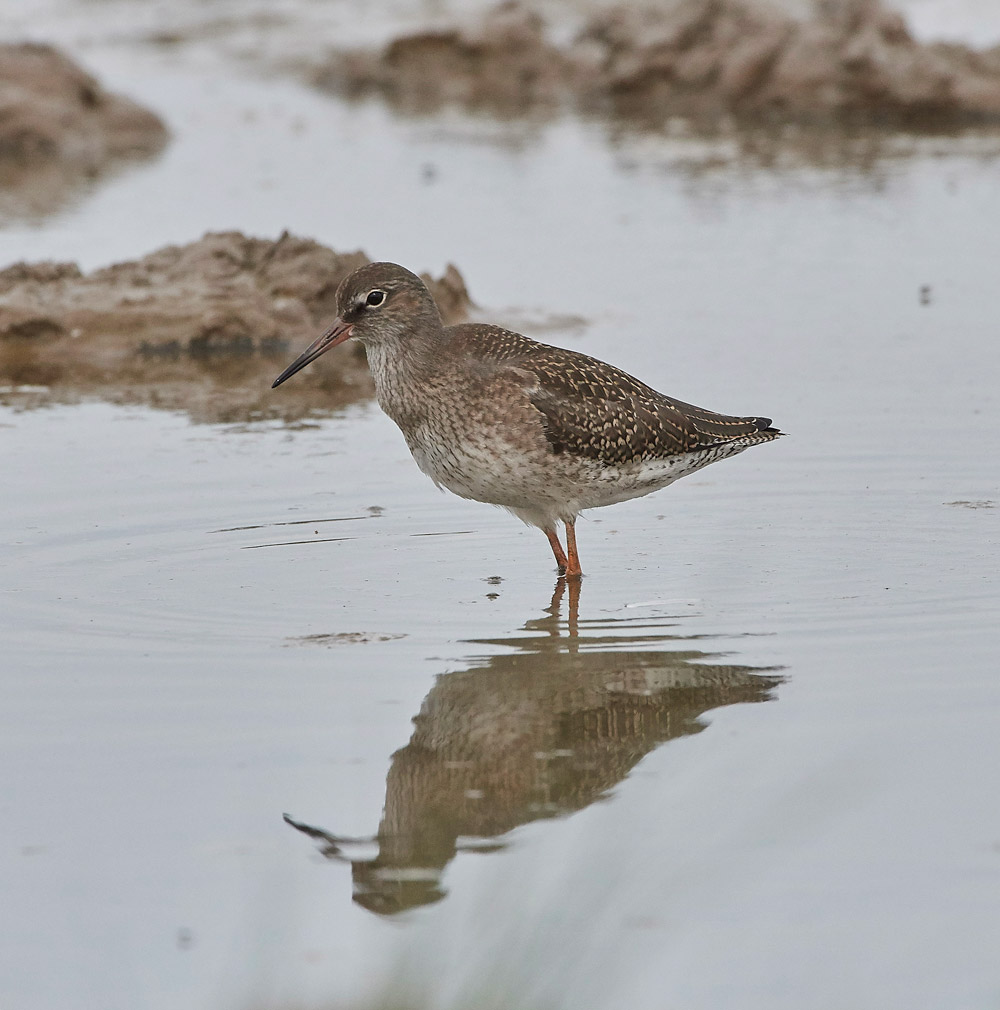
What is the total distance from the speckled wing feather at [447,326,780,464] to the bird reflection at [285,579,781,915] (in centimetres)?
106

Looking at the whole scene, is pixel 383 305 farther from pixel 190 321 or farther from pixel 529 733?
pixel 190 321

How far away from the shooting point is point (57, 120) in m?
18.2

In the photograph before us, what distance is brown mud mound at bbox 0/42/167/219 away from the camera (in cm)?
1791

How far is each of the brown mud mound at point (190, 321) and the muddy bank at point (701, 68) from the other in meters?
9.07

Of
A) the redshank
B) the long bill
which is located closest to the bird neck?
the redshank

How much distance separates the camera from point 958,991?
12.6 ft

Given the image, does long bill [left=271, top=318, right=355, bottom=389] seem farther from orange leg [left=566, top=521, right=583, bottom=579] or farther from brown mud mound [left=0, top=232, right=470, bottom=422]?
Answer: brown mud mound [left=0, top=232, right=470, bottom=422]

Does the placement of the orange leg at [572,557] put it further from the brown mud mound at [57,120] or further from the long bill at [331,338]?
the brown mud mound at [57,120]

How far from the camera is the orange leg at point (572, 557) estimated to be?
7.39 m

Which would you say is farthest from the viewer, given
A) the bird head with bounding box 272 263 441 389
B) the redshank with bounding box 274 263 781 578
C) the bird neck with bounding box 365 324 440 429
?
the bird head with bounding box 272 263 441 389

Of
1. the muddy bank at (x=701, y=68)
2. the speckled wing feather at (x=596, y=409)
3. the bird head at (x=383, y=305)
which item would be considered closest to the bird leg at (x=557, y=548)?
the speckled wing feather at (x=596, y=409)

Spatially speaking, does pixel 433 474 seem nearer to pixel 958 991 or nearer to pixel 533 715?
pixel 533 715

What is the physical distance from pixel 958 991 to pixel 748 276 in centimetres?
949

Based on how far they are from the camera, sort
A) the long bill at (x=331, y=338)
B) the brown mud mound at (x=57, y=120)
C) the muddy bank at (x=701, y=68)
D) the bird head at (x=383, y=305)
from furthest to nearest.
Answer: the muddy bank at (x=701, y=68) < the brown mud mound at (x=57, y=120) < the long bill at (x=331, y=338) < the bird head at (x=383, y=305)
